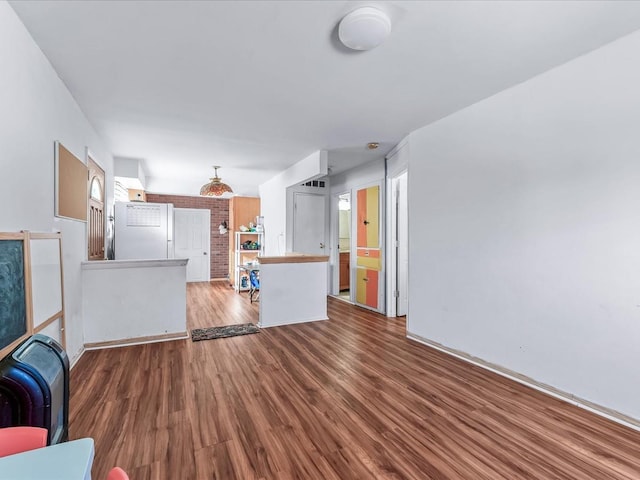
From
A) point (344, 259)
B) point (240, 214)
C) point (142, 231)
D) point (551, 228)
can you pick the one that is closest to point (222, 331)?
point (142, 231)

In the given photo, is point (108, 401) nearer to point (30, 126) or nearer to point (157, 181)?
point (30, 126)

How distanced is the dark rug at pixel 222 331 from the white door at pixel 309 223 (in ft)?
7.05

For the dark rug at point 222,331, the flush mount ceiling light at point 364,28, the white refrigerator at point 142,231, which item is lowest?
the dark rug at point 222,331

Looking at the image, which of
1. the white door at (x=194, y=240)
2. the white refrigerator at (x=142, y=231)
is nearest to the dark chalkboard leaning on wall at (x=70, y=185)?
the white refrigerator at (x=142, y=231)

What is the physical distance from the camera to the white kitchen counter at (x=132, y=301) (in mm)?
3418

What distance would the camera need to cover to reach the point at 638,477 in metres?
1.59

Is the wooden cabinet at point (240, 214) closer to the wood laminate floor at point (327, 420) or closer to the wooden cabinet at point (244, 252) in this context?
the wooden cabinet at point (244, 252)

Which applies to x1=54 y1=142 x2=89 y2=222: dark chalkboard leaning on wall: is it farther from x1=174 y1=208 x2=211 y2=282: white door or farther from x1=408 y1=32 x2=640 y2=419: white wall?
x1=174 y1=208 x2=211 y2=282: white door

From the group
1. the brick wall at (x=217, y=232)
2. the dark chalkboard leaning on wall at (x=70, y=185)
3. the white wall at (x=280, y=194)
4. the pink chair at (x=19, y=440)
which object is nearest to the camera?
the pink chair at (x=19, y=440)

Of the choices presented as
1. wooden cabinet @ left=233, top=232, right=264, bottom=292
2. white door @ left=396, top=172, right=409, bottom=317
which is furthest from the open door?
wooden cabinet @ left=233, top=232, right=264, bottom=292

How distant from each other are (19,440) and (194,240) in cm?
823

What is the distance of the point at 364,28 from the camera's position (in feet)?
6.01

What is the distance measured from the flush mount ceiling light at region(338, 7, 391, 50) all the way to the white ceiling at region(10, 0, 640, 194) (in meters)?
0.05

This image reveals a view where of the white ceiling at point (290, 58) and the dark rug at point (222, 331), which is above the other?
the white ceiling at point (290, 58)
